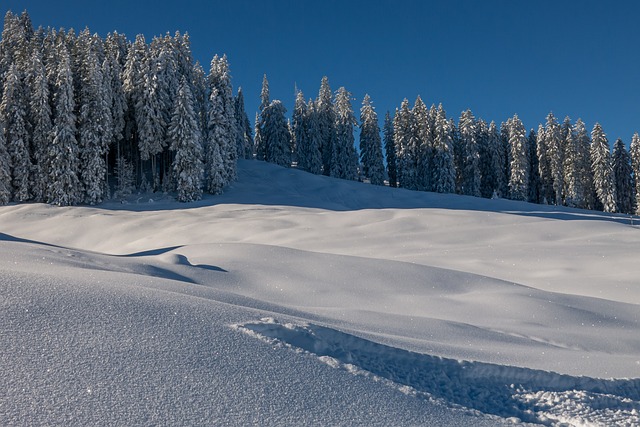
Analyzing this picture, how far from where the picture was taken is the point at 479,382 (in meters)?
4.12

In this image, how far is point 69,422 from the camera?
252 centimetres

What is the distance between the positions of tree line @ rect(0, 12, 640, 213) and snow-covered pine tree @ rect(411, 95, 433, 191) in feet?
0.44

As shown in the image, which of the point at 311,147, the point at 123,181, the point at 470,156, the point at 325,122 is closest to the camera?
the point at 123,181

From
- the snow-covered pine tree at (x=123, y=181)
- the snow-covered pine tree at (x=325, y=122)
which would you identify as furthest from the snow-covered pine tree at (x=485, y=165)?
the snow-covered pine tree at (x=123, y=181)

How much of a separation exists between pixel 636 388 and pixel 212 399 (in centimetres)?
370

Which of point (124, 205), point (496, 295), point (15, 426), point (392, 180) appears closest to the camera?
point (15, 426)

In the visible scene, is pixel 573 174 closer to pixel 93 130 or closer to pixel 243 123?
pixel 243 123

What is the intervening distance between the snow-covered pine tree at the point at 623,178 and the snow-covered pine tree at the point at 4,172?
64952 mm

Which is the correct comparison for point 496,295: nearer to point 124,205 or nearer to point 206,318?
point 206,318

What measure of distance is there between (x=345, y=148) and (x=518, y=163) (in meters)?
21.4

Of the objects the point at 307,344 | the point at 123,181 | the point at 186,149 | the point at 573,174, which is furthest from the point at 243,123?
the point at 307,344

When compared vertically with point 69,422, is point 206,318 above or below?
above

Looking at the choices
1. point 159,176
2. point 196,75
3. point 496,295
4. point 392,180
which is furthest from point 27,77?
point 392,180

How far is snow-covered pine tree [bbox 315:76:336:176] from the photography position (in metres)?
65.0
